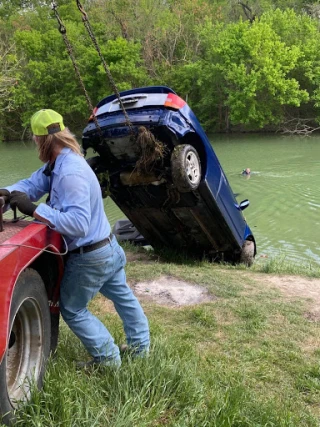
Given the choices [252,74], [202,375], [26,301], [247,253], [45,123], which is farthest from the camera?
[252,74]

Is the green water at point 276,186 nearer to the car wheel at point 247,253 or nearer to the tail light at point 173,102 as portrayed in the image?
the car wheel at point 247,253

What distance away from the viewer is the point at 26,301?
105 inches

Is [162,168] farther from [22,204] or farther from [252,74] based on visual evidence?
[252,74]

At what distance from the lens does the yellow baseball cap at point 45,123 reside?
293cm

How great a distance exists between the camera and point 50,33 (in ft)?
140

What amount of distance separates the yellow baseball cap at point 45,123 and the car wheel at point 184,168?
2708 millimetres

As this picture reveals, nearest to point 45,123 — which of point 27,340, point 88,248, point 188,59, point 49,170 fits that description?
point 49,170

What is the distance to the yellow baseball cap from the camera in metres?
2.93

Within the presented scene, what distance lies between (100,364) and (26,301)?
77cm

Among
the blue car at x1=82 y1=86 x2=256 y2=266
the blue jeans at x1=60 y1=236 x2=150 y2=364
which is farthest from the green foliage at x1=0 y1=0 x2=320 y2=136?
the blue jeans at x1=60 y1=236 x2=150 y2=364

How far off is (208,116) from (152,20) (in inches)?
446

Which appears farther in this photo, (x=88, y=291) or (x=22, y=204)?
(x=88, y=291)

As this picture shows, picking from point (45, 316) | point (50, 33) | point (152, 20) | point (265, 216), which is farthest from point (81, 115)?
point (45, 316)

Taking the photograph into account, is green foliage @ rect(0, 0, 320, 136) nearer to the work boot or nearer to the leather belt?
the leather belt
